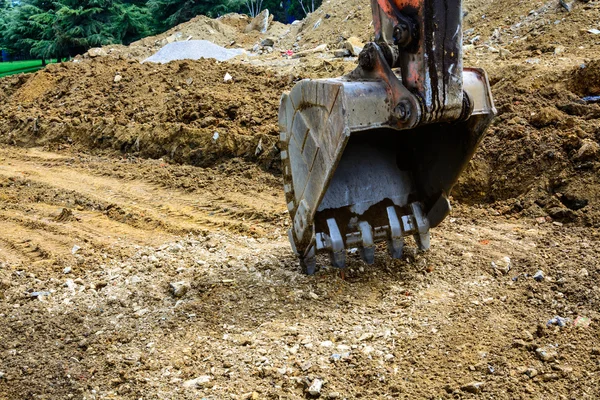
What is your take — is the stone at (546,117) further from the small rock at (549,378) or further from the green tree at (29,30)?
the green tree at (29,30)

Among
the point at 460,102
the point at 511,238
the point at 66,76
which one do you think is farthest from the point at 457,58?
the point at 66,76

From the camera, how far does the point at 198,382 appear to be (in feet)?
10.1

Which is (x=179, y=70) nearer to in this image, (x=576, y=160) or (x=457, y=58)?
(x=576, y=160)

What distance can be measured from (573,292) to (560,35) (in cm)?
597

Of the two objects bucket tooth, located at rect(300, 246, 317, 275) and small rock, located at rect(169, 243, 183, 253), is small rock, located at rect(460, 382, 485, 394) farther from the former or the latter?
small rock, located at rect(169, 243, 183, 253)

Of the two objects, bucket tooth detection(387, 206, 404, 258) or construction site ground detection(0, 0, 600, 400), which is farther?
bucket tooth detection(387, 206, 404, 258)

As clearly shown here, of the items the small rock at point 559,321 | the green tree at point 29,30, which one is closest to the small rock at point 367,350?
the small rock at point 559,321

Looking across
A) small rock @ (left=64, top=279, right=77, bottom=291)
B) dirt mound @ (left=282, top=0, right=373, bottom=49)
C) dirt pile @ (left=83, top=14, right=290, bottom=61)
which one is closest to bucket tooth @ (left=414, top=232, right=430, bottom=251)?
small rock @ (left=64, top=279, right=77, bottom=291)

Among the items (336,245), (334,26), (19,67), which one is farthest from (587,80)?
(19,67)

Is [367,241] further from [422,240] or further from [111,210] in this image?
[111,210]

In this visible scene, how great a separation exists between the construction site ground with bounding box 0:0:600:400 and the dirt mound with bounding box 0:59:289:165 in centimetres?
5

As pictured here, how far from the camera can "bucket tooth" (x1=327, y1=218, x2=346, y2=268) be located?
3801mm

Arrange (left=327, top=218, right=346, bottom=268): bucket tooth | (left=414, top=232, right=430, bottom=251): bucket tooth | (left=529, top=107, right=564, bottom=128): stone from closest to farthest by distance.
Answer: (left=327, top=218, right=346, bottom=268): bucket tooth < (left=414, top=232, right=430, bottom=251): bucket tooth < (left=529, top=107, right=564, bottom=128): stone

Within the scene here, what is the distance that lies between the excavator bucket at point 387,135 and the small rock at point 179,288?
800 mm
